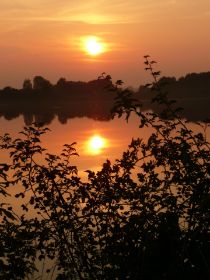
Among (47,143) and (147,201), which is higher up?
(47,143)

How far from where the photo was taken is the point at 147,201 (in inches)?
293

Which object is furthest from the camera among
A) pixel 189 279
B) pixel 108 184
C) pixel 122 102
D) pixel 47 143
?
pixel 47 143

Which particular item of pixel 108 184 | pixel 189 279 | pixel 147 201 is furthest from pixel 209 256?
pixel 108 184

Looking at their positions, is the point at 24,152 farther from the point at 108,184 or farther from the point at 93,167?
the point at 93,167

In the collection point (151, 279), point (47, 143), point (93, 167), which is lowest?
point (151, 279)

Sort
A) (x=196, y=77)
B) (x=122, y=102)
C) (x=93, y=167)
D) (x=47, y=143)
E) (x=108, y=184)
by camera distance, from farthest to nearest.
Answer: (x=196, y=77) < (x=47, y=143) < (x=93, y=167) < (x=108, y=184) < (x=122, y=102)

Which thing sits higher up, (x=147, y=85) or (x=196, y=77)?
(x=196, y=77)

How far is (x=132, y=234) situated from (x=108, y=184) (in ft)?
3.43

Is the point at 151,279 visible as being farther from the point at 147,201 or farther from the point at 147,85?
the point at 147,85

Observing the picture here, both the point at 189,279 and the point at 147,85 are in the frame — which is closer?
the point at 189,279

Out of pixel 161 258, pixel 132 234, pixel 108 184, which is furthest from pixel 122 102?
pixel 161 258

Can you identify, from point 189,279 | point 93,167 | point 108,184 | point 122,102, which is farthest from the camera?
point 93,167

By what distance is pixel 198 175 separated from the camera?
259 inches

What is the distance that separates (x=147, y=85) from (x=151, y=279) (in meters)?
2.84
